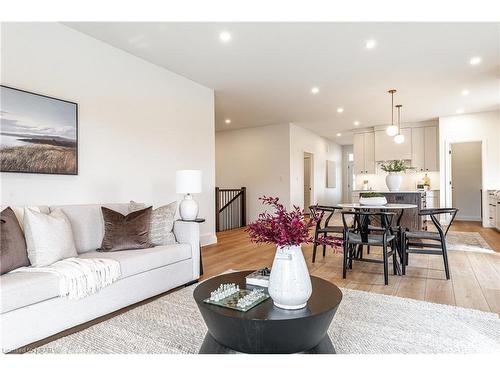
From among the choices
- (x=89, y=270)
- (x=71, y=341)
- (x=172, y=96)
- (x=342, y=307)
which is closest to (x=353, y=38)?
(x=172, y=96)

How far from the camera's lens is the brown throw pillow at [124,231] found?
280cm

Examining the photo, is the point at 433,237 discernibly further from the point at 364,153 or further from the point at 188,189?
the point at 364,153

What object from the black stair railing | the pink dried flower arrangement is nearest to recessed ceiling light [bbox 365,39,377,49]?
the pink dried flower arrangement

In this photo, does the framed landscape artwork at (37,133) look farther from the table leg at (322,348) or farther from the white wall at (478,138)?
the white wall at (478,138)

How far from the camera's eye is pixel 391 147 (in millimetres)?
8609

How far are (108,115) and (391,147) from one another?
289 inches

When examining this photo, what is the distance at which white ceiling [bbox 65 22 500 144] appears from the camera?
3465mm

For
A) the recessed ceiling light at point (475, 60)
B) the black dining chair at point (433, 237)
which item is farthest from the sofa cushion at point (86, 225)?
the recessed ceiling light at point (475, 60)

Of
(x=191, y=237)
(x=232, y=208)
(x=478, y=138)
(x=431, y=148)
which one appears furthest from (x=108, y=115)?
(x=478, y=138)

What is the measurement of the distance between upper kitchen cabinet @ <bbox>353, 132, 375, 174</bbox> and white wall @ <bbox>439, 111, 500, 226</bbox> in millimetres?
1711
